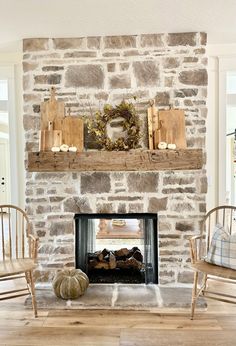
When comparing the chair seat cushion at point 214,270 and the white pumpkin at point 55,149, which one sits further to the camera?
the white pumpkin at point 55,149

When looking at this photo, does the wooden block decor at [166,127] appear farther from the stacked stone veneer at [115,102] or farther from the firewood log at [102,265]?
the firewood log at [102,265]

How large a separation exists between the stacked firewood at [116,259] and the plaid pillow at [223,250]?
0.98 m

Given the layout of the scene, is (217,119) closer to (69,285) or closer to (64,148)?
(64,148)

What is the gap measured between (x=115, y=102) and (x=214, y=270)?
1.91 metres

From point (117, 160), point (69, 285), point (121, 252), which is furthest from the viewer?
point (121, 252)

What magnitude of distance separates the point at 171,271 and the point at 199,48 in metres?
2.35

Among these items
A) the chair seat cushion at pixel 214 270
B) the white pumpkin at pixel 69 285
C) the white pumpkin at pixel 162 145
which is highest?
the white pumpkin at pixel 162 145

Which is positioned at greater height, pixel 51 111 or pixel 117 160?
pixel 51 111

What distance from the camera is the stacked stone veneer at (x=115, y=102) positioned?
130 inches

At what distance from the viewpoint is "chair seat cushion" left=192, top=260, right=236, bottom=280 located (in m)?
2.47

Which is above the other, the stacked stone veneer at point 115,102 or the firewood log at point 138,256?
the stacked stone veneer at point 115,102

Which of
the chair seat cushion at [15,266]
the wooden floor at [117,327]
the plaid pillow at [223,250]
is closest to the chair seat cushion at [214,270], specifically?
the plaid pillow at [223,250]

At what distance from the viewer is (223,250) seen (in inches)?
104

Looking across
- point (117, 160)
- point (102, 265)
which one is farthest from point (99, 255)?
point (117, 160)
